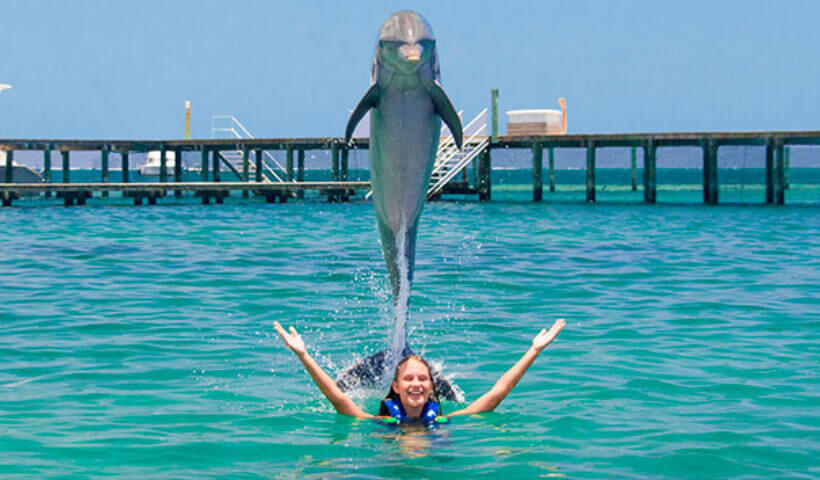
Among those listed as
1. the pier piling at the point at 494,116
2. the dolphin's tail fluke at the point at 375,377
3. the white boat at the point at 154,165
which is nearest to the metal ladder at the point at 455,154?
the pier piling at the point at 494,116

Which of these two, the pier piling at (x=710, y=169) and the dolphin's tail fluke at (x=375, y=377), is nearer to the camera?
the dolphin's tail fluke at (x=375, y=377)

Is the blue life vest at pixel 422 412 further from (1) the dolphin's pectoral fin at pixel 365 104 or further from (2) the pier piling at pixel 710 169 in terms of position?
(2) the pier piling at pixel 710 169

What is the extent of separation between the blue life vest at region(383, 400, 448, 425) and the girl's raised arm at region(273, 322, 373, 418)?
222 millimetres

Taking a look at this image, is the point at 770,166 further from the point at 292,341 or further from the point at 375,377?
the point at 292,341

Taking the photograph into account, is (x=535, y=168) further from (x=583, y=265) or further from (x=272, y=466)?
(x=272, y=466)

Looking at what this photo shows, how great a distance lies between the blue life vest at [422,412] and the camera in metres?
7.28

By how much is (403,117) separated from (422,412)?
2.28 metres

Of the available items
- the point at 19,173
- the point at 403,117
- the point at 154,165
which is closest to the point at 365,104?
the point at 403,117

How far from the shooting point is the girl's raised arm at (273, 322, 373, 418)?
639 cm

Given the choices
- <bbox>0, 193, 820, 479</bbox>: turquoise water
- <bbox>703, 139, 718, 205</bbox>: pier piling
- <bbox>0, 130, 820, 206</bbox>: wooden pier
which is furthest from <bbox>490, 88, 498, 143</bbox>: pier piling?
<bbox>0, 193, 820, 479</bbox>: turquoise water

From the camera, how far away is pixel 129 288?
15.0 metres

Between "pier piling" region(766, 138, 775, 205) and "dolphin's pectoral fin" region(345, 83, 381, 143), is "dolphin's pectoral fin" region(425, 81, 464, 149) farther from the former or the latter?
"pier piling" region(766, 138, 775, 205)

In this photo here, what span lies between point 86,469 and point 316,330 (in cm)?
550

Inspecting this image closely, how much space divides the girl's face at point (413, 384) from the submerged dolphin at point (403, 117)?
2.92 ft
